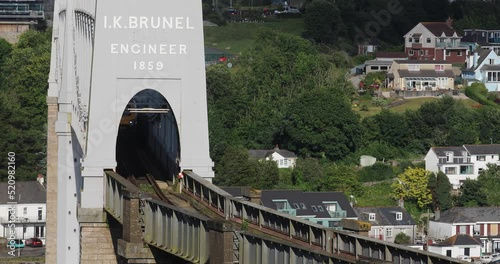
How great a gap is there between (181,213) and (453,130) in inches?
3208

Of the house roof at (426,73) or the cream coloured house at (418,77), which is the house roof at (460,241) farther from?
the house roof at (426,73)

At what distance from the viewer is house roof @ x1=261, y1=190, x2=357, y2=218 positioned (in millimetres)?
94838

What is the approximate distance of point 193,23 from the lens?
42.0 meters

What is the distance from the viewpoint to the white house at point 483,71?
13388 cm

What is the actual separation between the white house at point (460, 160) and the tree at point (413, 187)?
450 centimetres

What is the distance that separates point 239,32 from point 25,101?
3441cm

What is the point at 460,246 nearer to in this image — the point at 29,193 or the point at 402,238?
the point at 402,238

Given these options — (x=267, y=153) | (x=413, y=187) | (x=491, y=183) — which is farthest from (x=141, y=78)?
(x=491, y=183)

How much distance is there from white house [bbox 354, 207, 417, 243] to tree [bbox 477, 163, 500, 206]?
332 inches

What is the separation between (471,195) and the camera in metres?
106

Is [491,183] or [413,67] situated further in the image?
[413,67]

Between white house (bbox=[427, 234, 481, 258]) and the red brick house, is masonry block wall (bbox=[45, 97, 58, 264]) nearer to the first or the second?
white house (bbox=[427, 234, 481, 258])

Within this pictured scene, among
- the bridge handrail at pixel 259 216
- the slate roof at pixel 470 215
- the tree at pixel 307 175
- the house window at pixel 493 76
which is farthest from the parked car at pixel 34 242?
the bridge handrail at pixel 259 216

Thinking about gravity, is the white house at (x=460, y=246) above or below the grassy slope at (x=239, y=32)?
below
